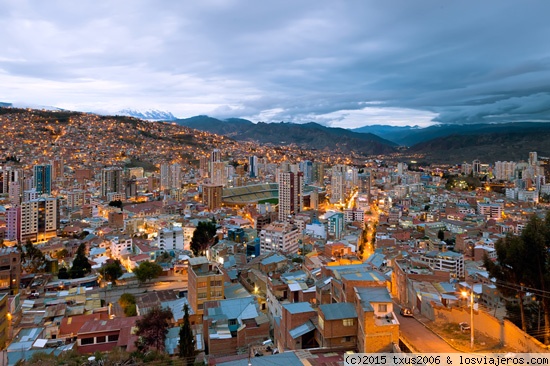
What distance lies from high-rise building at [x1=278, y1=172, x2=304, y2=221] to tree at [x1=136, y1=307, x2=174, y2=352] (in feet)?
51.4

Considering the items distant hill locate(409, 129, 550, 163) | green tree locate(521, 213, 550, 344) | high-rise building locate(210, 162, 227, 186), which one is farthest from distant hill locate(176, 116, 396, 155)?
green tree locate(521, 213, 550, 344)

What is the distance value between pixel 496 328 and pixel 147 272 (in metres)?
7.88

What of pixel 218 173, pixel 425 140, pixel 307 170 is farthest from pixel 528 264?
pixel 425 140

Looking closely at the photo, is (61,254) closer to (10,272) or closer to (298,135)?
(10,272)

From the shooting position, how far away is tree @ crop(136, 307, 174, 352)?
5.57m

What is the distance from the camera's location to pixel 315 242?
14164 millimetres

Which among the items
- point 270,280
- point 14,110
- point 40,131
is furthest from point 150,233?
point 14,110

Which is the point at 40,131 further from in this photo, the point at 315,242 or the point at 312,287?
the point at 312,287

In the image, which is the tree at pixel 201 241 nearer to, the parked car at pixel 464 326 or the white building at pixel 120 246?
the white building at pixel 120 246

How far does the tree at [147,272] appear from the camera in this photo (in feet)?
32.1

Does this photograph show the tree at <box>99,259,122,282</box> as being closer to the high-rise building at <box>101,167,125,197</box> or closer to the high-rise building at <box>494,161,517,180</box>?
the high-rise building at <box>101,167,125,197</box>

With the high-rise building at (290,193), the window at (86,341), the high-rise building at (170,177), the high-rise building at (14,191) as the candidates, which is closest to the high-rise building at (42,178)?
the high-rise building at (14,191)

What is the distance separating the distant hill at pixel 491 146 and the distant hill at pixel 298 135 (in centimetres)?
1582

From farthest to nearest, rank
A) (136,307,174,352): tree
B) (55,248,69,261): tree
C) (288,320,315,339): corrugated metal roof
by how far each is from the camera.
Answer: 1. (55,248,69,261): tree
2. (136,307,174,352): tree
3. (288,320,315,339): corrugated metal roof
